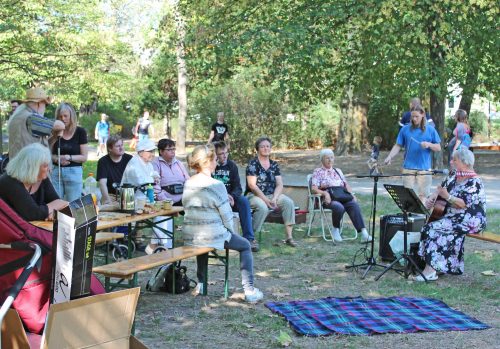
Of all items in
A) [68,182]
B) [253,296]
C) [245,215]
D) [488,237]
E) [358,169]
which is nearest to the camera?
[253,296]

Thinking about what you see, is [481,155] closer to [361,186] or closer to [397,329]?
[361,186]

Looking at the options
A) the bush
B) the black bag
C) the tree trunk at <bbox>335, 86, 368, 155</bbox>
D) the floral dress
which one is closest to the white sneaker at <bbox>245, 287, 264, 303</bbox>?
the floral dress

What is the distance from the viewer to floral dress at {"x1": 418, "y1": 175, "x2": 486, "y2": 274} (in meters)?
7.74

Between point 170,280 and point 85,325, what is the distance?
3.35 metres

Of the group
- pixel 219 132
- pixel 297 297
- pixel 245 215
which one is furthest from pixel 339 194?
pixel 219 132

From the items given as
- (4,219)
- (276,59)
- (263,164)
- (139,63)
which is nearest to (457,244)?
(263,164)

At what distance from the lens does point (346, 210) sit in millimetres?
10406

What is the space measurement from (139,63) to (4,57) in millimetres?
25594

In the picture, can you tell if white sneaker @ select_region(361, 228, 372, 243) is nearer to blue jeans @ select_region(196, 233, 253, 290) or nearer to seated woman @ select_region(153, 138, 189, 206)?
seated woman @ select_region(153, 138, 189, 206)

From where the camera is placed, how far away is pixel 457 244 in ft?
25.9

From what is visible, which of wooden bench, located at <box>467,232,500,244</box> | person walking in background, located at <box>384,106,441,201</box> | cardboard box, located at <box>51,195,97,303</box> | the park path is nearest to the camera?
cardboard box, located at <box>51,195,97,303</box>

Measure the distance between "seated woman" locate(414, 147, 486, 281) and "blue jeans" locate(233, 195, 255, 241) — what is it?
Answer: 2.24 meters

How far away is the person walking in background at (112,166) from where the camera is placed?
9.15 metres

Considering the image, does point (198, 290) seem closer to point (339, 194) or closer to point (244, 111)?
point (339, 194)
